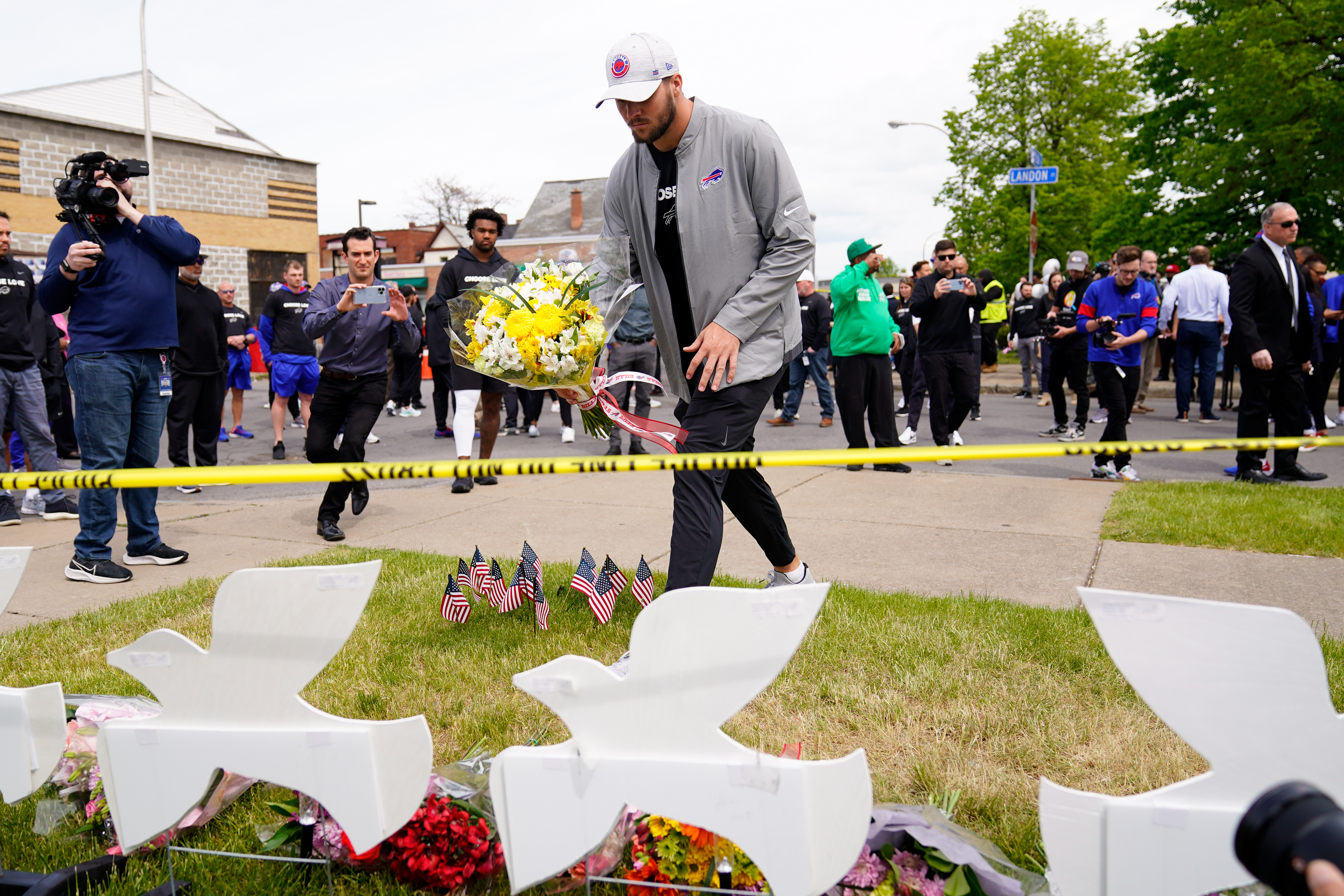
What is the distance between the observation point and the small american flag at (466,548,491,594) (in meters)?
4.18

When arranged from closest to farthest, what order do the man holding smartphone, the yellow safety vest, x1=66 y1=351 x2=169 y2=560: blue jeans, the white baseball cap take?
1. the white baseball cap
2. x1=66 y1=351 x2=169 y2=560: blue jeans
3. the man holding smartphone
4. the yellow safety vest

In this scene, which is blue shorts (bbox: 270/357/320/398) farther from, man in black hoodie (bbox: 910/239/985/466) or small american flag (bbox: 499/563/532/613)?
small american flag (bbox: 499/563/532/613)

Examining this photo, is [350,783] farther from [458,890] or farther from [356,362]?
[356,362]

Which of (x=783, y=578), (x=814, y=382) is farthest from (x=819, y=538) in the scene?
(x=814, y=382)

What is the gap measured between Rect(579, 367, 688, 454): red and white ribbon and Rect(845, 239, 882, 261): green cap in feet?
17.6

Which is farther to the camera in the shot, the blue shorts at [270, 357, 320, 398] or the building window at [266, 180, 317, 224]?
the building window at [266, 180, 317, 224]

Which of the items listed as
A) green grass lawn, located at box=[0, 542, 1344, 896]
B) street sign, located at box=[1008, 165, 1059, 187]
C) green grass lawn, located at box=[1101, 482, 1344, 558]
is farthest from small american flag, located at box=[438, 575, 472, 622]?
street sign, located at box=[1008, 165, 1059, 187]

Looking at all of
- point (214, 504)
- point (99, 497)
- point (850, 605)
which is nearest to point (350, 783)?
point (850, 605)

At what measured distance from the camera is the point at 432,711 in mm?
3234

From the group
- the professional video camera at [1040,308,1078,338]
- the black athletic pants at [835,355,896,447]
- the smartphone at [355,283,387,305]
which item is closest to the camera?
the smartphone at [355,283,387,305]

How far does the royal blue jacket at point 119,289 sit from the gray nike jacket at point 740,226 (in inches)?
123

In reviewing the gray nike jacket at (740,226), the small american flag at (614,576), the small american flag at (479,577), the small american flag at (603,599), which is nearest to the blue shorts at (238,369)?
the small american flag at (479,577)

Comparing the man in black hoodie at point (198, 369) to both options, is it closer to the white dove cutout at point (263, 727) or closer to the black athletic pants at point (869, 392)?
the black athletic pants at point (869, 392)

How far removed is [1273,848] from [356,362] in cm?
615
